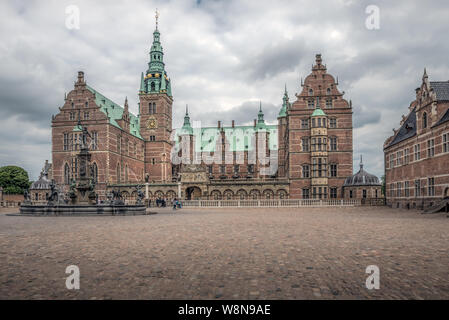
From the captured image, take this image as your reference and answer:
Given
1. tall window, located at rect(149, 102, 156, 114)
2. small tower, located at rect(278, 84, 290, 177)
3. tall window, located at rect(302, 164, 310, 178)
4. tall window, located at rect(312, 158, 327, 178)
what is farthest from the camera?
tall window, located at rect(149, 102, 156, 114)

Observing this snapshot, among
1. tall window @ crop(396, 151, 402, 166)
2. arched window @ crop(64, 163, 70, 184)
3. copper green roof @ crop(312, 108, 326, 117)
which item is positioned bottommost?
arched window @ crop(64, 163, 70, 184)

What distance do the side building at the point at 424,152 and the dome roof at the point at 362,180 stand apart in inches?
258

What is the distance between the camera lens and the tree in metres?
70.1

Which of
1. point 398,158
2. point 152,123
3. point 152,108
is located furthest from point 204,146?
point 398,158

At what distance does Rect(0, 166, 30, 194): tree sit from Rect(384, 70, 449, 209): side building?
70687mm

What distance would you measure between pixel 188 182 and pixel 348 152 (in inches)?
1014

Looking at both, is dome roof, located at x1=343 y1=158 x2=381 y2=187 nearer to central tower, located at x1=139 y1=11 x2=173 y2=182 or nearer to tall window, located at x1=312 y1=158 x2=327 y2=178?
tall window, located at x1=312 y1=158 x2=327 y2=178

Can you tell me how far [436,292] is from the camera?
204 inches

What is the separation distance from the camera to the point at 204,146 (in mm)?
84500

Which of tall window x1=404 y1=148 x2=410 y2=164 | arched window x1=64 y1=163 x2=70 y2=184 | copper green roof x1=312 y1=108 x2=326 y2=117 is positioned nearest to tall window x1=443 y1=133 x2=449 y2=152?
tall window x1=404 y1=148 x2=410 y2=164

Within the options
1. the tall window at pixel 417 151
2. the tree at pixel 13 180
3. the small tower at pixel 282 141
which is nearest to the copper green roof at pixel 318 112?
the tall window at pixel 417 151

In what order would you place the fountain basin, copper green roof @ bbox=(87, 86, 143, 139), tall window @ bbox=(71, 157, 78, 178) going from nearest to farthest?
1. the fountain basin
2. tall window @ bbox=(71, 157, 78, 178)
3. copper green roof @ bbox=(87, 86, 143, 139)

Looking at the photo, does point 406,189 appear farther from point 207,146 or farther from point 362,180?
point 207,146
